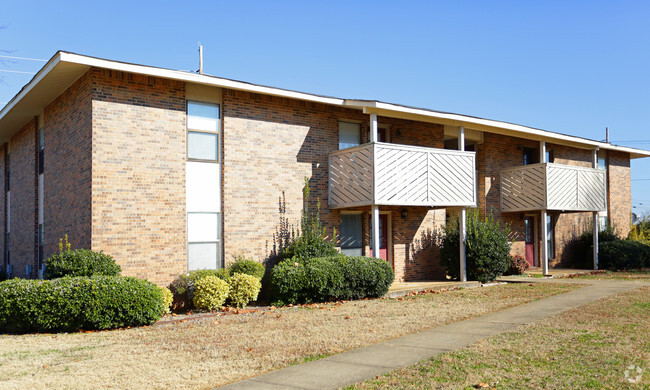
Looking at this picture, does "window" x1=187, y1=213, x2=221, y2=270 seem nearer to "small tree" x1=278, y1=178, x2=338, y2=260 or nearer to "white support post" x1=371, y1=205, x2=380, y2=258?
"small tree" x1=278, y1=178, x2=338, y2=260

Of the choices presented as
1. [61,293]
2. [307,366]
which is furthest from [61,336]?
[307,366]

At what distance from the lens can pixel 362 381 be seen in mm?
6203

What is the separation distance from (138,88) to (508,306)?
989cm

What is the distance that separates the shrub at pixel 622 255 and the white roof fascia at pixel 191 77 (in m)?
14.1

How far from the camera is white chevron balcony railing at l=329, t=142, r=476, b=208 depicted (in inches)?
611

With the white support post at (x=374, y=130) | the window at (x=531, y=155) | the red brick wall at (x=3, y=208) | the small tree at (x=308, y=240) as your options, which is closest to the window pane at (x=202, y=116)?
the small tree at (x=308, y=240)

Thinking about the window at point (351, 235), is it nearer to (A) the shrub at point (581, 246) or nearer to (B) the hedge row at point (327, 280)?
(B) the hedge row at point (327, 280)

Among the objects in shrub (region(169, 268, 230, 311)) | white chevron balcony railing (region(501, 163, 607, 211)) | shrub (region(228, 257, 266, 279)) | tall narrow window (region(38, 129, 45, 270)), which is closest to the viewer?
shrub (region(169, 268, 230, 311))

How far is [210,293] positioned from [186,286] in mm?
1032

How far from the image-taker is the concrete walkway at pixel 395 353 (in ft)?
20.6

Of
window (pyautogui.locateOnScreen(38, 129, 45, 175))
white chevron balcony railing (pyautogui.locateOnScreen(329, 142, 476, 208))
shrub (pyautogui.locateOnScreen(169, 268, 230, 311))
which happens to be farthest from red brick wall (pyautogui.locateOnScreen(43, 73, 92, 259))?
white chevron balcony railing (pyautogui.locateOnScreen(329, 142, 476, 208))

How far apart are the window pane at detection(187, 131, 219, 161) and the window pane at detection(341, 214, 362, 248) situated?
4.62 metres

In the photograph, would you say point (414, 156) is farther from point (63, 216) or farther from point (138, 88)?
point (63, 216)

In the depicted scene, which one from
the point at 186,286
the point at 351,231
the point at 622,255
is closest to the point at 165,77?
the point at 186,286
